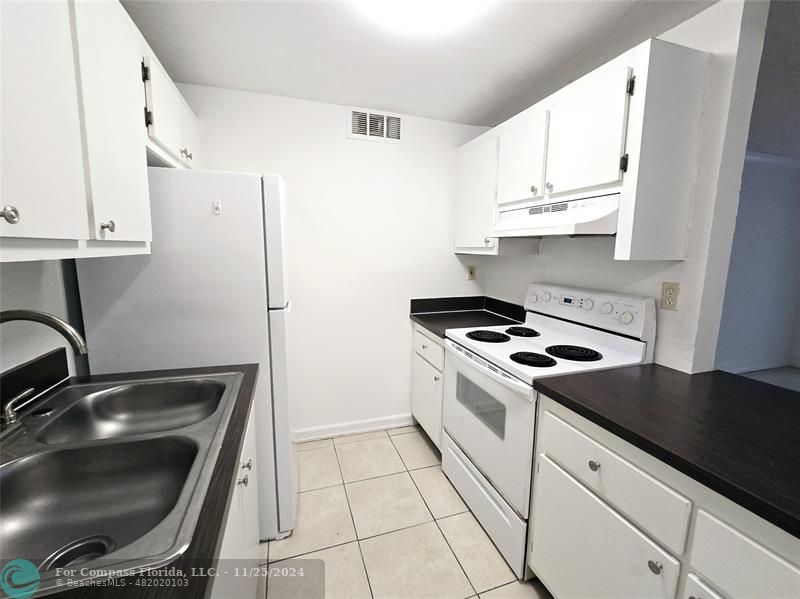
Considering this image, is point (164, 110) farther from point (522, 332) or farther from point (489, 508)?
point (489, 508)

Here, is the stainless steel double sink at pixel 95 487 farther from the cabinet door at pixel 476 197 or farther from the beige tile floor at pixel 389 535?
the cabinet door at pixel 476 197

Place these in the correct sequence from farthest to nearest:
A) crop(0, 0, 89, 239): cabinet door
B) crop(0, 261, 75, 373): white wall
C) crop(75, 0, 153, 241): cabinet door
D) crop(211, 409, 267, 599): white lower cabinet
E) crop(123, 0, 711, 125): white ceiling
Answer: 1. crop(123, 0, 711, 125): white ceiling
2. crop(0, 261, 75, 373): white wall
3. crop(75, 0, 153, 241): cabinet door
4. crop(211, 409, 267, 599): white lower cabinet
5. crop(0, 0, 89, 239): cabinet door

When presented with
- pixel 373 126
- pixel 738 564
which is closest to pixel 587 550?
pixel 738 564

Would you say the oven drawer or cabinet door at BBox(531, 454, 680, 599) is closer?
cabinet door at BBox(531, 454, 680, 599)

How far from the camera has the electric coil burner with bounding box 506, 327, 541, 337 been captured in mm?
1941

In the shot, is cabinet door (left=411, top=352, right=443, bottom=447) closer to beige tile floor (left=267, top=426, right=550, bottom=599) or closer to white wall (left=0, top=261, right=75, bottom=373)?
beige tile floor (left=267, top=426, right=550, bottom=599)

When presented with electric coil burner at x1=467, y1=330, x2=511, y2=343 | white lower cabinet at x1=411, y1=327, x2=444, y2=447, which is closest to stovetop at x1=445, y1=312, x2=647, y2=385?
electric coil burner at x1=467, y1=330, x2=511, y2=343

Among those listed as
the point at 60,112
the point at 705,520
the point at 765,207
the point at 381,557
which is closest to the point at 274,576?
the point at 381,557

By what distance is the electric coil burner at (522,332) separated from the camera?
1.94 metres

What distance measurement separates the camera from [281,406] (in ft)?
5.17

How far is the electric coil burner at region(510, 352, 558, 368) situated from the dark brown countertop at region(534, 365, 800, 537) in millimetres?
117

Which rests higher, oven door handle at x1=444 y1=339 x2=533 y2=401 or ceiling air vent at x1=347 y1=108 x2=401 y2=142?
ceiling air vent at x1=347 y1=108 x2=401 y2=142

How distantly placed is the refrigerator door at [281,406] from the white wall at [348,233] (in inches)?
22.0

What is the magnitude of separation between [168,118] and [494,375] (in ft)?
6.06
